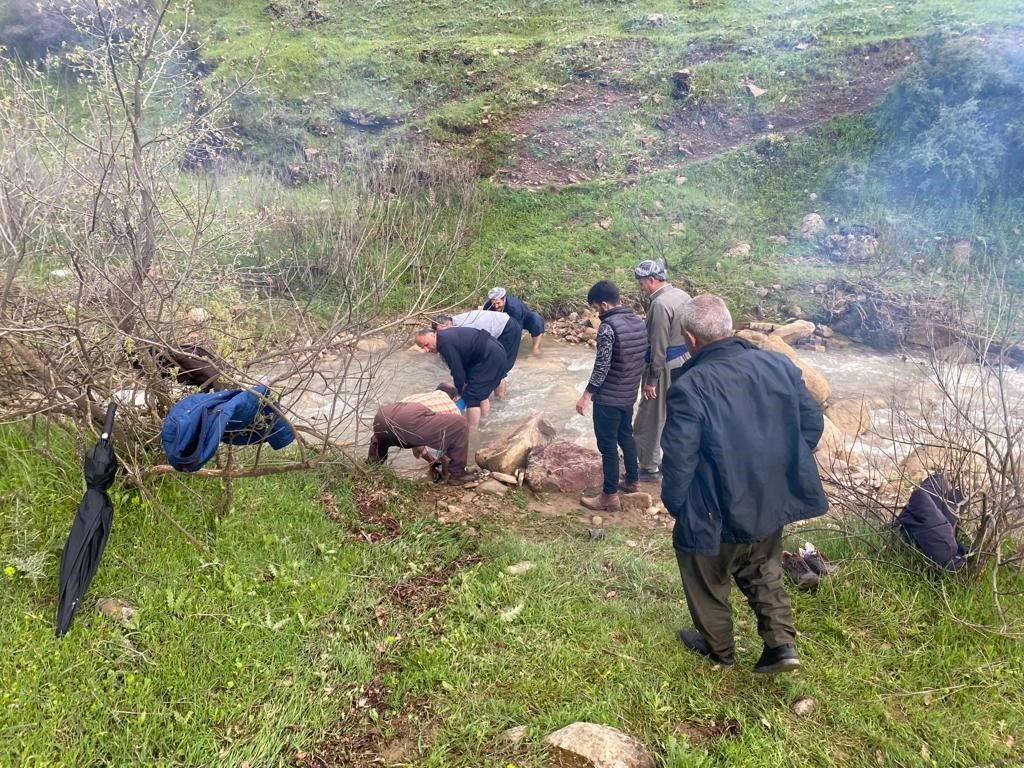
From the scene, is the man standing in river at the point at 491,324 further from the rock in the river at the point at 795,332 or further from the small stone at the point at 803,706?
the rock in the river at the point at 795,332

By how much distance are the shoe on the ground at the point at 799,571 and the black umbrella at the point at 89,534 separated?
3.36 m

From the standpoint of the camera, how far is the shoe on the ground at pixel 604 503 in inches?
186

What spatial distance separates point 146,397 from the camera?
11.7 ft

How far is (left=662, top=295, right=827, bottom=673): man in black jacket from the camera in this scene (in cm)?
252

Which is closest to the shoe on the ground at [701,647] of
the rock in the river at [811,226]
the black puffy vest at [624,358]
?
the black puffy vest at [624,358]

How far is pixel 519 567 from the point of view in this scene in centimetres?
363

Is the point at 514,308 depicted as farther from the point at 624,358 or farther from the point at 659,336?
the point at 624,358

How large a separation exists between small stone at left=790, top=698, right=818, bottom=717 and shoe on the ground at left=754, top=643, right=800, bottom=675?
0.40ft

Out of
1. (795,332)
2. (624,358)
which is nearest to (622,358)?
(624,358)

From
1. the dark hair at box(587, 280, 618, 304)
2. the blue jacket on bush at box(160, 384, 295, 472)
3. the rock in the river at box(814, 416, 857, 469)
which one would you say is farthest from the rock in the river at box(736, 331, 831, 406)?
the blue jacket on bush at box(160, 384, 295, 472)

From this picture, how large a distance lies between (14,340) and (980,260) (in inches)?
479

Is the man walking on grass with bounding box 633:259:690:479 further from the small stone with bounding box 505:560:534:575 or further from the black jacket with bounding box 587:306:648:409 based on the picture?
the small stone with bounding box 505:560:534:575

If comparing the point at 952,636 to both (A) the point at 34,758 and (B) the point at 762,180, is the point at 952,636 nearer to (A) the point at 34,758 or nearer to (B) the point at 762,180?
(A) the point at 34,758

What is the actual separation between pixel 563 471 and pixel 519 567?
158 cm
